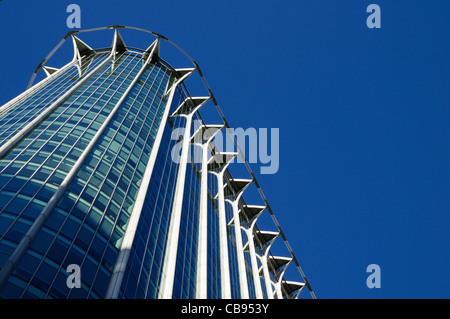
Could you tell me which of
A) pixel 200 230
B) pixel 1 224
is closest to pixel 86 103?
pixel 200 230

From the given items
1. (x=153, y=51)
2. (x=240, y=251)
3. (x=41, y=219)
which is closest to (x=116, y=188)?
(x=41, y=219)

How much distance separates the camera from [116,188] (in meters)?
36.9

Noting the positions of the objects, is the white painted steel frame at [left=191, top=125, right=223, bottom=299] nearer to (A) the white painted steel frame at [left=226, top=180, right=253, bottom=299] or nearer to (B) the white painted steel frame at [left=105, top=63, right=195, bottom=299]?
(A) the white painted steel frame at [left=226, top=180, right=253, bottom=299]

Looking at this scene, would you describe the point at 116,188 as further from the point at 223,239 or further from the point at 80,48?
the point at 80,48

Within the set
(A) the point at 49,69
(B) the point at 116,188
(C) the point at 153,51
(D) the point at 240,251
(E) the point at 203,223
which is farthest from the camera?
(C) the point at 153,51

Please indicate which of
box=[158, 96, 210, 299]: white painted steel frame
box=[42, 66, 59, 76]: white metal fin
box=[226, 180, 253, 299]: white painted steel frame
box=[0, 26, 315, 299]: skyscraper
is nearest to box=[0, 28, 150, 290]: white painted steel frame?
box=[0, 26, 315, 299]: skyscraper

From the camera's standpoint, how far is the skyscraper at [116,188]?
88.1 ft

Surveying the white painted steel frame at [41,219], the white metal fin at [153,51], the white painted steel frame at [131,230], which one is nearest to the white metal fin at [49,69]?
the white metal fin at [153,51]

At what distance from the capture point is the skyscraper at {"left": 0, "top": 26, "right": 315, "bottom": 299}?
26844 millimetres

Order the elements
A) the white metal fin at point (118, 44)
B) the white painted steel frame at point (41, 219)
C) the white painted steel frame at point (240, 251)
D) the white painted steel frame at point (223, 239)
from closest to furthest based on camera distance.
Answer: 1. the white painted steel frame at point (41, 219)
2. the white painted steel frame at point (223, 239)
3. the white painted steel frame at point (240, 251)
4. the white metal fin at point (118, 44)

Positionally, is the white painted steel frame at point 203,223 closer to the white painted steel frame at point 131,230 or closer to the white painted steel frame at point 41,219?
the white painted steel frame at point 131,230
